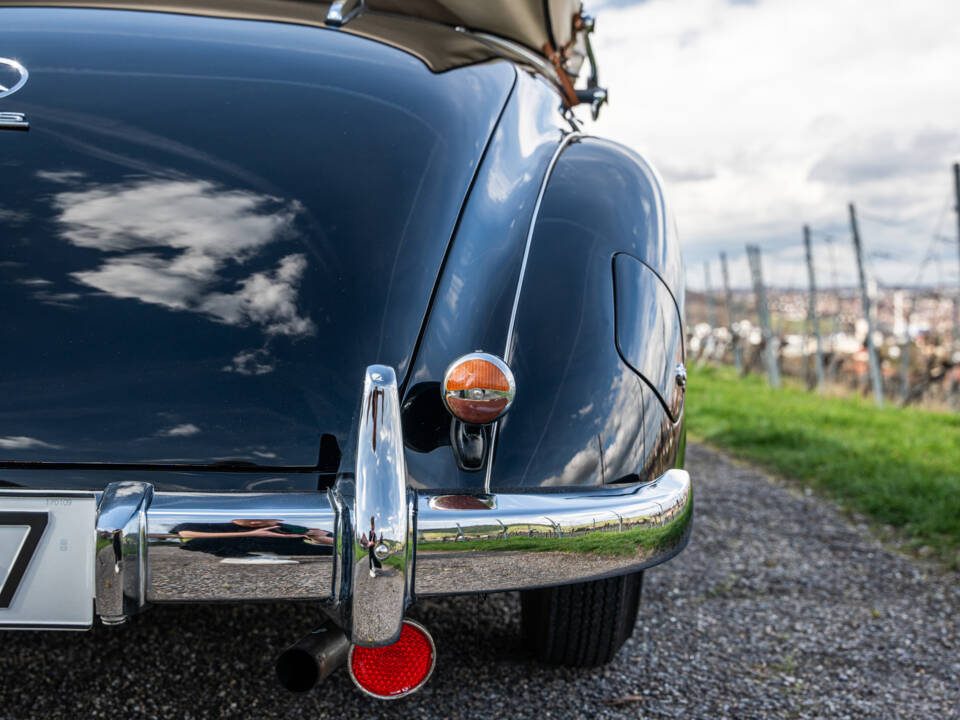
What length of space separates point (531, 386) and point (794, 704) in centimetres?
109

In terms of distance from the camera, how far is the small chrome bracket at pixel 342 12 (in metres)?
1.91

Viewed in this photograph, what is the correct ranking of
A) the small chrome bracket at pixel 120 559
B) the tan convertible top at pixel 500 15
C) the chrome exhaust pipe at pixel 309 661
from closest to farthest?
1. the small chrome bracket at pixel 120 559
2. the chrome exhaust pipe at pixel 309 661
3. the tan convertible top at pixel 500 15

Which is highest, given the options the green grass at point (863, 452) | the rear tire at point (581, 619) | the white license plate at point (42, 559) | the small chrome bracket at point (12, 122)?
the small chrome bracket at point (12, 122)

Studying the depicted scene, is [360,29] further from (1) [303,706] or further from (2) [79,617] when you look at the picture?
(1) [303,706]

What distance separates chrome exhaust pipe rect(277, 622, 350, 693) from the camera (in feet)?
3.94

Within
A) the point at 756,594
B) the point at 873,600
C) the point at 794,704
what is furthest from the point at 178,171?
the point at 873,600

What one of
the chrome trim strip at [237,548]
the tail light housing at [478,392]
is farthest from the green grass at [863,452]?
the chrome trim strip at [237,548]

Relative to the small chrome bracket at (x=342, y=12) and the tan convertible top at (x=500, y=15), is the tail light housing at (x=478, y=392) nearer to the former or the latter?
the small chrome bracket at (x=342, y=12)

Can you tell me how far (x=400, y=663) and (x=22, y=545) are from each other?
1.90 ft

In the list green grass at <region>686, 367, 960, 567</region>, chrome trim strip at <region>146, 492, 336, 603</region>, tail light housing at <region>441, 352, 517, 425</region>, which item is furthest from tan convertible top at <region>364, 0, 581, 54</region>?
green grass at <region>686, 367, 960, 567</region>

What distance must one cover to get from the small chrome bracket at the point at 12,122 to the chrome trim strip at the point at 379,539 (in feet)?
2.80

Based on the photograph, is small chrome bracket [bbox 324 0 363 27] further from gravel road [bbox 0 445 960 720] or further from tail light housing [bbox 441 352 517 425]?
gravel road [bbox 0 445 960 720]

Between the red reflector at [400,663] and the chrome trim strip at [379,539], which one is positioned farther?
the red reflector at [400,663]

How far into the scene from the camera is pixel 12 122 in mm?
1432
